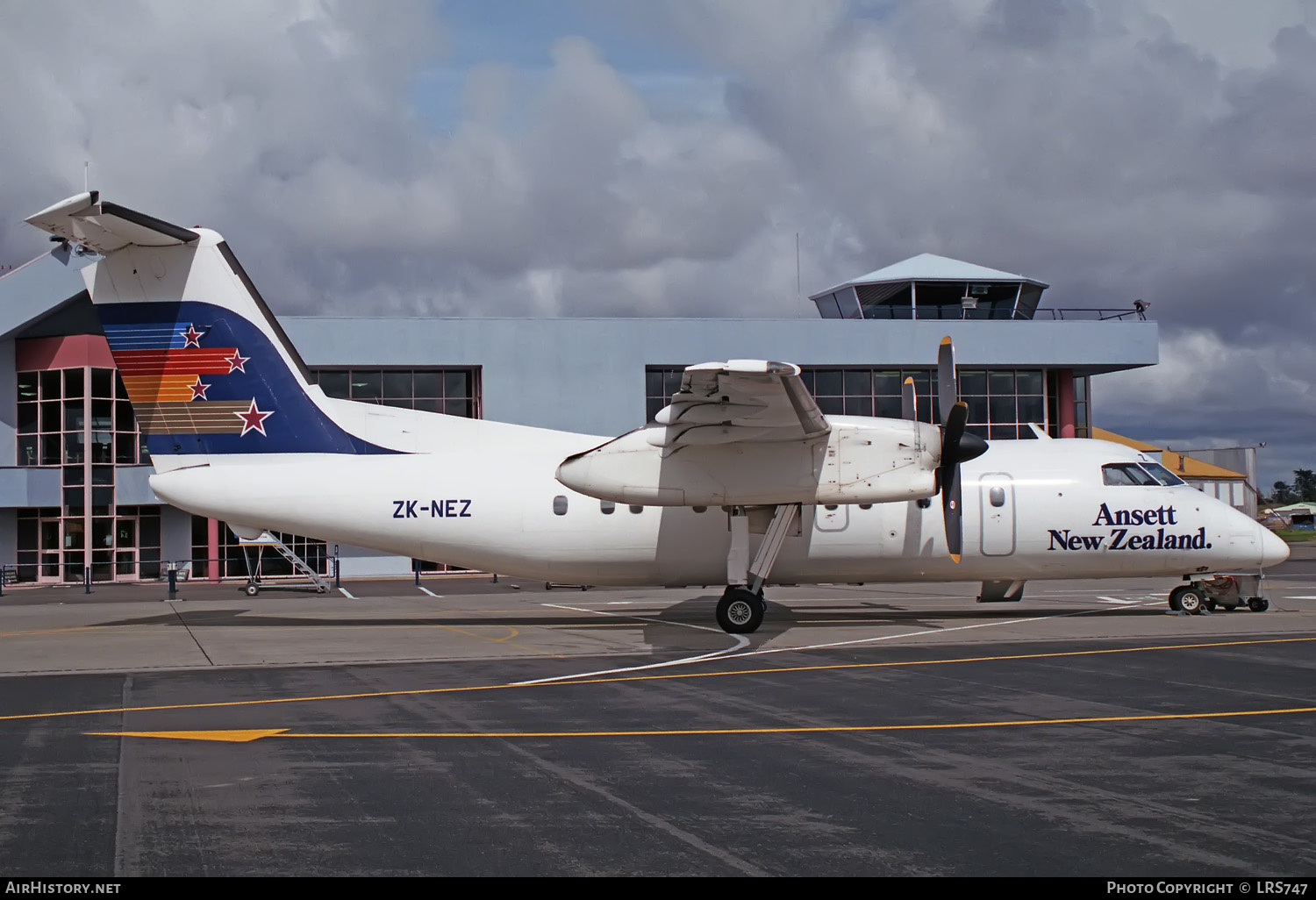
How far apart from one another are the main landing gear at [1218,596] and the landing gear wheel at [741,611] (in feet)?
27.9

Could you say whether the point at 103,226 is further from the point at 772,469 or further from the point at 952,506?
the point at 952,506

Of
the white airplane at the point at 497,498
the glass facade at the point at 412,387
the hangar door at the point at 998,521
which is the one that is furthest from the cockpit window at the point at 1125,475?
the glass facade at the point at 412,387

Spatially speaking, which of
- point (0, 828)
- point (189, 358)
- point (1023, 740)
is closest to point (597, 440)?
point (189, 358)

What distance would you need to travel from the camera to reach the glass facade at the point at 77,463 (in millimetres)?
38875

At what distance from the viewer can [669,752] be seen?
9219mm

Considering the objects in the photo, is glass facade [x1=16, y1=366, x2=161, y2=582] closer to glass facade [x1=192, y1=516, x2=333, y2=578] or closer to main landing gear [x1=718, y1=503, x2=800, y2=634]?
glass facade [x1=192, y1=516, x2=333, y2=578]

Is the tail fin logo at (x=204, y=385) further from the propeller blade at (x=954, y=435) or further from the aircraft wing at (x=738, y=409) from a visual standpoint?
the propeller blade at (x=954, y=435)

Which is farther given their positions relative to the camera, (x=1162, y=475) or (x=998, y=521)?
(x=1162, y=475)

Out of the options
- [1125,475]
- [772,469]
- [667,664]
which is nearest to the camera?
[667,664]

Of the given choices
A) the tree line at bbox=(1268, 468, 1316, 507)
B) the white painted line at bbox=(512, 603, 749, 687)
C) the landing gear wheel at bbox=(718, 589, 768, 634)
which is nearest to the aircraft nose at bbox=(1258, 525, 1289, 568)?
the landing gear wheel at bbox=(718, 589, 768, 634)

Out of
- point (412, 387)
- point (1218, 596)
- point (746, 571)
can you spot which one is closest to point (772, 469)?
point (746, 571)

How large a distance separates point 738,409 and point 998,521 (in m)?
5.76

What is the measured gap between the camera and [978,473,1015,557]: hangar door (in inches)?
774

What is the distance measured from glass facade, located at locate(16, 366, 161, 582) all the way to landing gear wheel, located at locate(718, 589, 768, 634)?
28.0 metres
